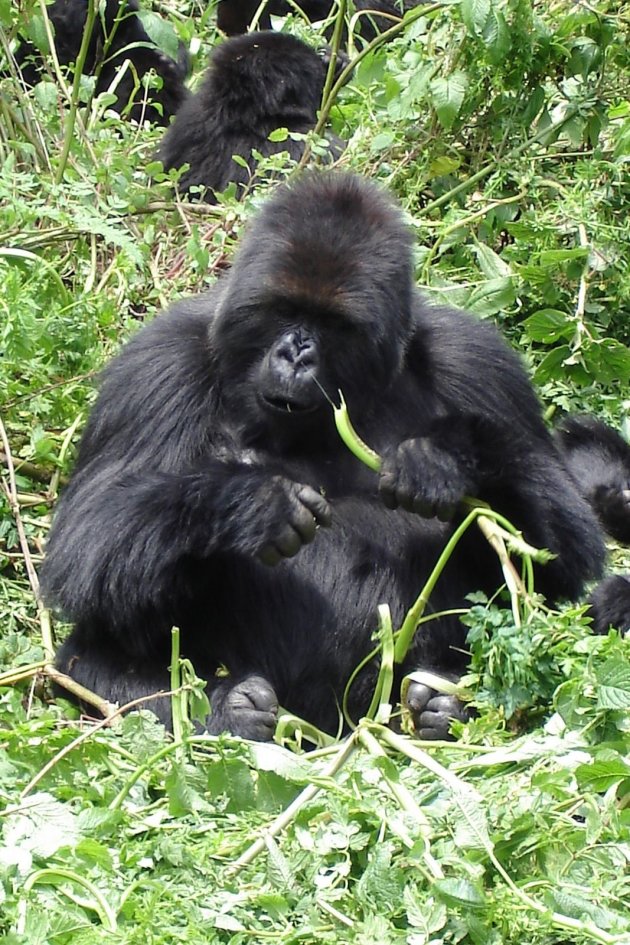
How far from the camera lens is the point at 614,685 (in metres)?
3.19

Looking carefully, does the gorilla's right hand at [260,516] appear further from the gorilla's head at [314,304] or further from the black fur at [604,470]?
the black fur at [604,470]

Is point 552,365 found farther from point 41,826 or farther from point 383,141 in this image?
point 41,826

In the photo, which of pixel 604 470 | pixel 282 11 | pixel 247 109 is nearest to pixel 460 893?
pixel 604 470

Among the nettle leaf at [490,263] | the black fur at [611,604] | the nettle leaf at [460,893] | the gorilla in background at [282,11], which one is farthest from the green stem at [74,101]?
the gorilla in background at [282,11]

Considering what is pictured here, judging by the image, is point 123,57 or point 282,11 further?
point 282,11

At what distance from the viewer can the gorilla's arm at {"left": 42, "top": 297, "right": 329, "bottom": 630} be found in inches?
157

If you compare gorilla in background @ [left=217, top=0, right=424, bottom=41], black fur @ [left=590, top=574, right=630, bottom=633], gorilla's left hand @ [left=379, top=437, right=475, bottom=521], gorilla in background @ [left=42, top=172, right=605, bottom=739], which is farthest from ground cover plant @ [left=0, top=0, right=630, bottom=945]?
gorilla in background @ [left=217, top=0, right=424, bottom=41]

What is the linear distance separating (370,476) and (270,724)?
2.79 ft

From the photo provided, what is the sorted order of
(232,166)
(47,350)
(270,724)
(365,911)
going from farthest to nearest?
(232,166) → (47,350) → (270,724) → (365,911)

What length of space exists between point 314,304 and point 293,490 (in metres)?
0.51

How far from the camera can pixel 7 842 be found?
281cm

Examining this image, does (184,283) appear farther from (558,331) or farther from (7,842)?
(7,842)

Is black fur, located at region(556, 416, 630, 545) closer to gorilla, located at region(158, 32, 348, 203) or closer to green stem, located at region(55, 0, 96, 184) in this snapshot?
green stem, located at region(55, 0, 96, 184)

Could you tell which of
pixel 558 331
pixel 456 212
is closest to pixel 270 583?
pixel 558 331
